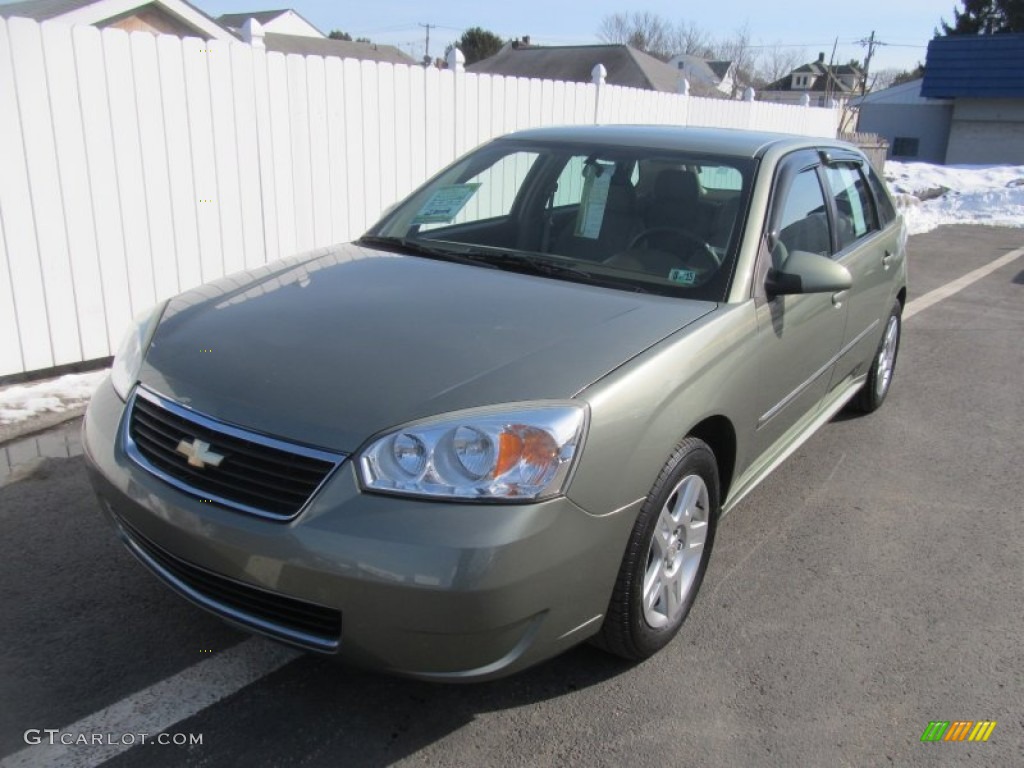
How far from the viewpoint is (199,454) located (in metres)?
2.33

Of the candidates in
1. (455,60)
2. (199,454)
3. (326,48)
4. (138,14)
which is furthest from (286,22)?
(199,454)

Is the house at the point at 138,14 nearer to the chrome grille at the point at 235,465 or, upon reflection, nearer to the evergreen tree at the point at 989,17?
the chrome grille at the point at 235,465

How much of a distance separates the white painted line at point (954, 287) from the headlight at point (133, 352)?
7.07 meters

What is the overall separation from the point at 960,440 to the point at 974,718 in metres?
2.69

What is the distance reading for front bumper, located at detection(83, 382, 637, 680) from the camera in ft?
6.73

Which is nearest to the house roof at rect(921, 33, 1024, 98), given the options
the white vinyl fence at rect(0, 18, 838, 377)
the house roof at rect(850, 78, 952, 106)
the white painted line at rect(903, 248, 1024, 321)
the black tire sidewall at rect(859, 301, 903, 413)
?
the house roof at rect(850, 78, 952, 106)

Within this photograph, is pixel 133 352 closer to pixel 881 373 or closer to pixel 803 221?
pixel 803 221

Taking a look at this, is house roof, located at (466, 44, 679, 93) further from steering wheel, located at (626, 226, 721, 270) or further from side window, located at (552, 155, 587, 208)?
steering wheel, located at (626, 226, 721, 270)

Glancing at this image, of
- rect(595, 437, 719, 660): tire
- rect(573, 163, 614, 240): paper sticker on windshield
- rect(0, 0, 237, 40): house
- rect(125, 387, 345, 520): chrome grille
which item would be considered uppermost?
rect(0, 0, 237, 40): house

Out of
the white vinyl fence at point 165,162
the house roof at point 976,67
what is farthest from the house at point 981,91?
the white vinyl fence at point 165,162

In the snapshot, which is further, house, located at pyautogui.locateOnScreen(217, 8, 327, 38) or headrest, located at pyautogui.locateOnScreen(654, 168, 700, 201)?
house, located at pyautogui.locateOnScreen(217, 8, 327, 38)

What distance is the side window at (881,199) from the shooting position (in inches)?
195

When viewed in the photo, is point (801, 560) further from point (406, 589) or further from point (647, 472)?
point (406, 589)

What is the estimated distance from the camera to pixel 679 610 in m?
2.86
